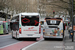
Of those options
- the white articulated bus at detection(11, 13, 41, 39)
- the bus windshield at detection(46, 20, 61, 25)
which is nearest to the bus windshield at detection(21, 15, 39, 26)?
the white articulated bus at detection(11, 13, 41, 39)

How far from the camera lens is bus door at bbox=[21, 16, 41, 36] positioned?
21953 mm

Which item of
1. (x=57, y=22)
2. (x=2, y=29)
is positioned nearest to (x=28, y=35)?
(x=57, y=22)

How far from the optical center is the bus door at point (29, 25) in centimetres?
2195

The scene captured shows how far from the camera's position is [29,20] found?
22.0 meters

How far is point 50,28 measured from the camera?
885 inches

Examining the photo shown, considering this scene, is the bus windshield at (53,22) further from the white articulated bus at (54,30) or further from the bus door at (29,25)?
the bus door at (29,25)

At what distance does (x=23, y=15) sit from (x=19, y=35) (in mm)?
1994

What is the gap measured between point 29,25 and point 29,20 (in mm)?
490

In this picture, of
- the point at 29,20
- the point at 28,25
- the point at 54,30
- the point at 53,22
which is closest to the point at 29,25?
the point at 28,25

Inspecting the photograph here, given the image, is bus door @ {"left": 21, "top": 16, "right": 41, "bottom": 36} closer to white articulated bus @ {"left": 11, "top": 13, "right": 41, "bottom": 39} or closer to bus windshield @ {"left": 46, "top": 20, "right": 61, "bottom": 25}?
white articulated bus @ {"left": 11, "top": 13, "right": 41, "bottom": 39}

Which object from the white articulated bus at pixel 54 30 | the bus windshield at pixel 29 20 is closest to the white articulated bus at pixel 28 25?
the bus windshield at pixel 29 20

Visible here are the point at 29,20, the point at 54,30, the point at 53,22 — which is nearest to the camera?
the point at 29,20

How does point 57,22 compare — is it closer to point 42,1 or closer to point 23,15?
point 23,15

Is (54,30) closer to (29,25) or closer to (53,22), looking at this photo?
(53,22)
